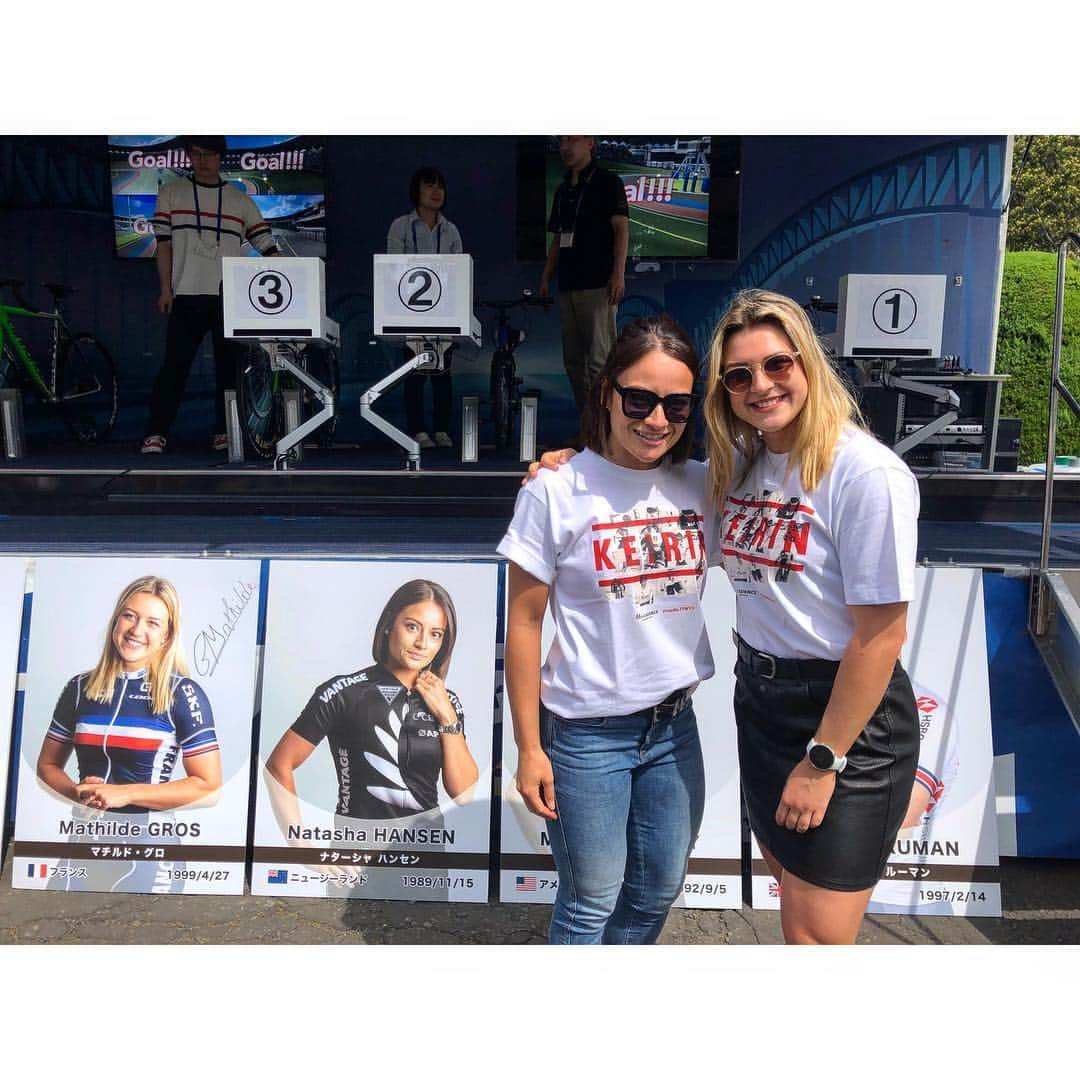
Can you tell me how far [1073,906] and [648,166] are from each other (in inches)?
275

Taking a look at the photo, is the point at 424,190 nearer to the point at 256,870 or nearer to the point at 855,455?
the point at 256,870

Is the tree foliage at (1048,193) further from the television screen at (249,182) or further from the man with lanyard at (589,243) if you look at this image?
the man with lanyard at (589,243)

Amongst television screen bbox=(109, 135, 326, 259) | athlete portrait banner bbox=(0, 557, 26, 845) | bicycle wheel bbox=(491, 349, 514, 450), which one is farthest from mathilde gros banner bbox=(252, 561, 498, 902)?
television screen bbox=(109, 135, 326, 259)

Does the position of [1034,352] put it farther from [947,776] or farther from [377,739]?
[377,739]

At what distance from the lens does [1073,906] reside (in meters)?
2.82

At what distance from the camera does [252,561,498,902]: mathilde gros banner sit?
2762mm

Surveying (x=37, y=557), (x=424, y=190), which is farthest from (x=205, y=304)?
(x=37, y=557)

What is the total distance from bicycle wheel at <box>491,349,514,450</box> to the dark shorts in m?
5.88

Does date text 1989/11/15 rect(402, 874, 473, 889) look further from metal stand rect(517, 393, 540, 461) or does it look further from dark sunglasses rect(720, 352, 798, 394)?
metal stand rect(517, 393, 540, 461)

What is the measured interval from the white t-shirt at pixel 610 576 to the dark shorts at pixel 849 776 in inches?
8.1

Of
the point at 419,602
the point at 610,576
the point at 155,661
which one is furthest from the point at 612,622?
the point at 155,661

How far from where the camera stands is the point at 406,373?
5.95 m

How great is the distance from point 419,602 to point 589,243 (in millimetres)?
3244

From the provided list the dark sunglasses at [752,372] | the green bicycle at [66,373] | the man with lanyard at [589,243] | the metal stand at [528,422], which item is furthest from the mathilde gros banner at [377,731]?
the green bicycle at [66,373]
